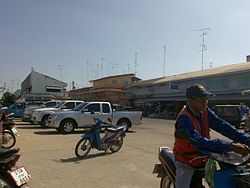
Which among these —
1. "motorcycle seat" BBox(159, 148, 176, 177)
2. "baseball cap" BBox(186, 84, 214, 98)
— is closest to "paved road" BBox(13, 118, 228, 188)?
"motorcycle seat" BBox(159, 148, 176, 177)

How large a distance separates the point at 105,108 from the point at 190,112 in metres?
17.3

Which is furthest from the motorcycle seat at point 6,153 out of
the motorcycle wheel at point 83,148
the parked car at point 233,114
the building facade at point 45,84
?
the building facade at point 45,84

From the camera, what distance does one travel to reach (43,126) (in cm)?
2420

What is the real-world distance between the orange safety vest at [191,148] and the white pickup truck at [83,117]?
50.6 ft

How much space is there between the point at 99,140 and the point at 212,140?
8.38 metres

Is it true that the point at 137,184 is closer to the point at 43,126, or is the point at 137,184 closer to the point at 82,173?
the point at 82,173

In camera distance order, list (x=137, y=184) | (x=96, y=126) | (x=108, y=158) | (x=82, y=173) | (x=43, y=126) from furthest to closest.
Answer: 1. (x=43, y=126)
2. (x=96, y=126)
3. (x=108, y=158)
4. (x=82, y=173)
5. (x=137, y=184)

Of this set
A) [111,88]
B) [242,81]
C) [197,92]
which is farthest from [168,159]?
[111,88]

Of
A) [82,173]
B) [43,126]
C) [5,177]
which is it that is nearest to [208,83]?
[43,126]

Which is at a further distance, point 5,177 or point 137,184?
point 137,184

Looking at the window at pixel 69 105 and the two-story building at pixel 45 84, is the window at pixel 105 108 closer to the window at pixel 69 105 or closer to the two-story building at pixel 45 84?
the window at pixel 69 105

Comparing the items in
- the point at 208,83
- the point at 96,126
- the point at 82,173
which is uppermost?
the point at 208,83

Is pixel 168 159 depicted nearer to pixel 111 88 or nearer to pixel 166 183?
pixel 166 183

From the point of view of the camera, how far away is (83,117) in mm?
20484
